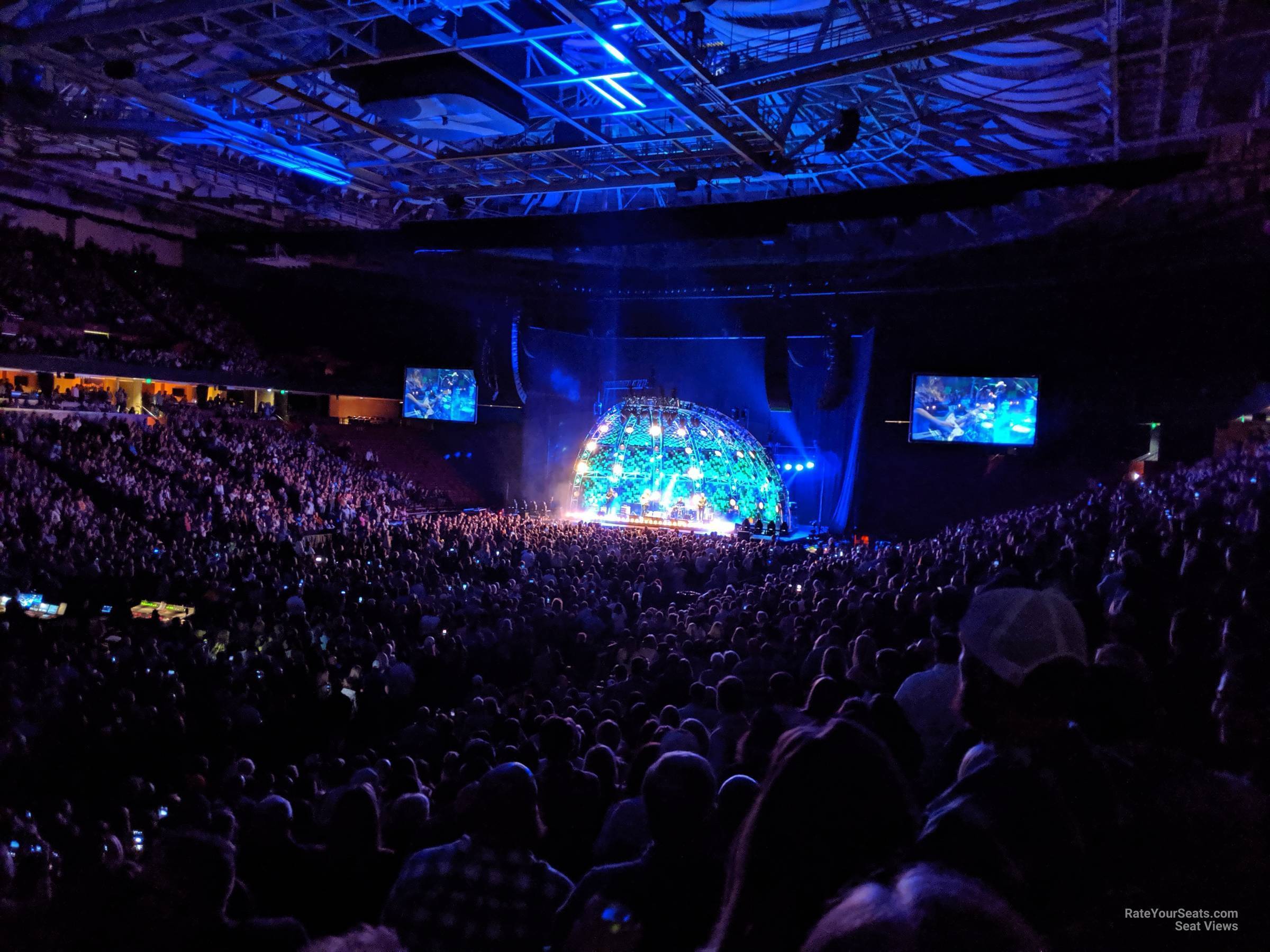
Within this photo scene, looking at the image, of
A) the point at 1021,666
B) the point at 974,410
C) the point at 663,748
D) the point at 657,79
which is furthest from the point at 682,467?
the point at 1021,666

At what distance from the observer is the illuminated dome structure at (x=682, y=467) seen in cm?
2170

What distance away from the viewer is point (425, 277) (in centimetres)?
2708

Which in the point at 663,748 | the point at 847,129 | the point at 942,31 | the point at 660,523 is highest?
the point at 942,31

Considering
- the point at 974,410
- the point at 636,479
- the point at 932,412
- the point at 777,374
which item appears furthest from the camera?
the point at 636,479

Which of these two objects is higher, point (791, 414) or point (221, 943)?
point (791, 414)

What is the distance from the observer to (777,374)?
57.1 feet

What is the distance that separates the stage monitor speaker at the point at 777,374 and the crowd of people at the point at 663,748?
21.7 feet

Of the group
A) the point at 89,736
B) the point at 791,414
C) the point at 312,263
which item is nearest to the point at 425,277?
the point at 312,263

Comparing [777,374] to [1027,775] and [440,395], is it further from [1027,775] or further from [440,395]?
[1027,775]

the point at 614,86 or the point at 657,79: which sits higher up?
the point at 614,86

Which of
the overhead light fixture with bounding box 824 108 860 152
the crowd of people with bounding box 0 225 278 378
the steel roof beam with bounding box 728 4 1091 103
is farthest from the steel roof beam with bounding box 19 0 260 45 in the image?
the crowd of people with bounding box 0 225 278 378

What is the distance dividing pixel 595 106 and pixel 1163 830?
10.9 m

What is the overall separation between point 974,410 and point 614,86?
1309cm

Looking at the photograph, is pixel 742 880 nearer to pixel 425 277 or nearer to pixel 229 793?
pixel 229 793
